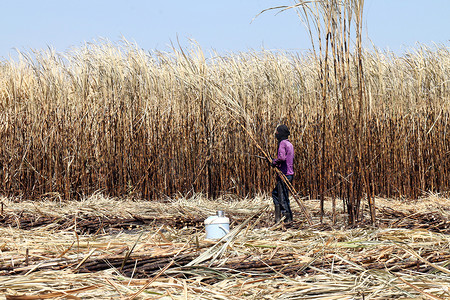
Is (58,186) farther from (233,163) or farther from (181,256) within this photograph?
(181,256)

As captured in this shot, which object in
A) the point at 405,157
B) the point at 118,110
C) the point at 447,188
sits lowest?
the point at 447,188

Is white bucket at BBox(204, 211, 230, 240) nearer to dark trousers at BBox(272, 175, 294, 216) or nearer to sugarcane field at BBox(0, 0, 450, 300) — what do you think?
sugarcane field at BBox(0, 0, 450, 300)

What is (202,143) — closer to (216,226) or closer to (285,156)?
(285,156)

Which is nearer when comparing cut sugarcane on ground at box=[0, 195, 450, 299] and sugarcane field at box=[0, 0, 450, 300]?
cut sugarcane on ground at box=[0, 195, 450, 299]

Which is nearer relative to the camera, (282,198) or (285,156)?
(282,198)

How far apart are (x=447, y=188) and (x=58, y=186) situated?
13.5ft

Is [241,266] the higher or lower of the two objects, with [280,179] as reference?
lower

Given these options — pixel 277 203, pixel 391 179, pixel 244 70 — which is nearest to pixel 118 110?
pixel 244 70

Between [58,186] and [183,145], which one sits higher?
[183,145]

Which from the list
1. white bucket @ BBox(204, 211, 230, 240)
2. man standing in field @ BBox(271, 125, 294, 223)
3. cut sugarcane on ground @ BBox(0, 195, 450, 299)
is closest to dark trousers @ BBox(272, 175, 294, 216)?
man standing in field @ BBox(271, 125, 294, 223)

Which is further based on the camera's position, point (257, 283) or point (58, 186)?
point (58, 186)

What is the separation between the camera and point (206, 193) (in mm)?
5656

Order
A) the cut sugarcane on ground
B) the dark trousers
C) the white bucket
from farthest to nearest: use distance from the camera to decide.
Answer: the dark trousers
the white bucket
the cut sugarcane on ground

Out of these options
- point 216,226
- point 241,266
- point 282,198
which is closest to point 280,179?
point 282,198
